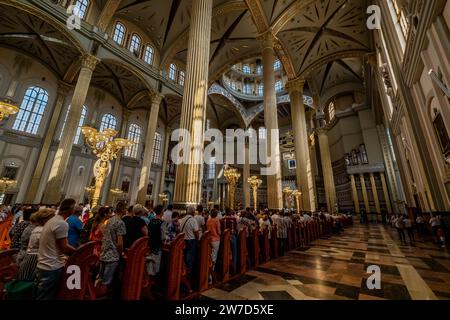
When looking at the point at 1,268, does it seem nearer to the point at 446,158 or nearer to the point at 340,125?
the point at 446,158

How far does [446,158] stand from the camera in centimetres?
503

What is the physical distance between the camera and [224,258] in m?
3.21

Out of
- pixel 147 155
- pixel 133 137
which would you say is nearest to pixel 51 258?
pixel 147 155

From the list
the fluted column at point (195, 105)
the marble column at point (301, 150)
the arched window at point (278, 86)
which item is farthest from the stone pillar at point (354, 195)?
the fluted column at point (195, 105)

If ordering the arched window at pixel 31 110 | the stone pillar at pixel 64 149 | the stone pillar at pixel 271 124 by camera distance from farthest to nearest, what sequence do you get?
the arched window at pixel 31 110, the stone pillar at pixel 271 124, the stone pillar at pixel 64 149

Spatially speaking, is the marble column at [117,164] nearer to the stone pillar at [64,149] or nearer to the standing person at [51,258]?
the stone pillar at [64,149]

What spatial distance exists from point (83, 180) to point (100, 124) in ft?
15.6

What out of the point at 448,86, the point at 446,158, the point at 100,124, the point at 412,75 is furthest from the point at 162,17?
the point at 446,158

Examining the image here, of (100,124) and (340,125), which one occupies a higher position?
(340,125)

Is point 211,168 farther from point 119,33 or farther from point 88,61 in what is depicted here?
point 88,61

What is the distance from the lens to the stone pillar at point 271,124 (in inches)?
355

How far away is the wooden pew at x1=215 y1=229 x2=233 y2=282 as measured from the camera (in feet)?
10.5

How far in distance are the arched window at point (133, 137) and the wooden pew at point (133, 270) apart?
17870 millimetres

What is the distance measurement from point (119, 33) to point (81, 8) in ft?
7.49
